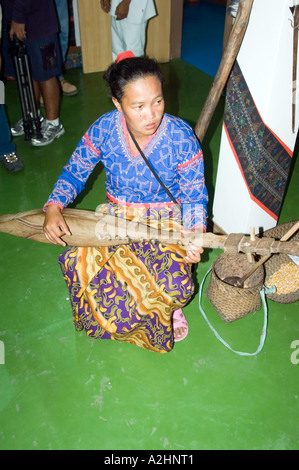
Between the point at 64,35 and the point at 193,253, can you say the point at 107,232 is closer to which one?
the point at 193,253

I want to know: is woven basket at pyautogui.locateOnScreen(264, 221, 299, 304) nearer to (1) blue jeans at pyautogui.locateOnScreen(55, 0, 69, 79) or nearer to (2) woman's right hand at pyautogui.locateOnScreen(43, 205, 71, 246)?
(2) woman's right hand at pyautogui.locateOnScreen(43, 205, 71, 246)

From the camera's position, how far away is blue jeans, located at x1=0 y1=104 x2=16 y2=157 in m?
3.29

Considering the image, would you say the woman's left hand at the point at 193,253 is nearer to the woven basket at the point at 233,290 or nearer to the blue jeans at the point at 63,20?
the woven basket at the point at 233,290

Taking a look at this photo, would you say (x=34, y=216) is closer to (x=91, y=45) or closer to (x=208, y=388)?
(x=208, y=388)

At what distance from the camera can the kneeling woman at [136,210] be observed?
70.7 inches

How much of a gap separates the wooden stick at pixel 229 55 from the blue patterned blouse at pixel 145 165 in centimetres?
43

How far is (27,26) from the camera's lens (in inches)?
131

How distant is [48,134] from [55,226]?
231 centimetres

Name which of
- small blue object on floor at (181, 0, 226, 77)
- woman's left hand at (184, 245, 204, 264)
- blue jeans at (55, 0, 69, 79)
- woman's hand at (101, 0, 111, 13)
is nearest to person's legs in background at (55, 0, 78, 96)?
blue jeans at (55, 0, 69, 79)

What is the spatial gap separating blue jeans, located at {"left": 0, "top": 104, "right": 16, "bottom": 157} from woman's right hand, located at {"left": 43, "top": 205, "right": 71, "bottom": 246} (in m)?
1.82

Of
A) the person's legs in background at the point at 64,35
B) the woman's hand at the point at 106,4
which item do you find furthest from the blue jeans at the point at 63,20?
the woman's hand at the point at 106,4

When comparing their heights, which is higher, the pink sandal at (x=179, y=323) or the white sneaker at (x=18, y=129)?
the white sneaker at (x=18, y=129)

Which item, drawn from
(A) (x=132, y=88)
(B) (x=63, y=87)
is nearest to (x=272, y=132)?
(A) (x=132, y=88)
